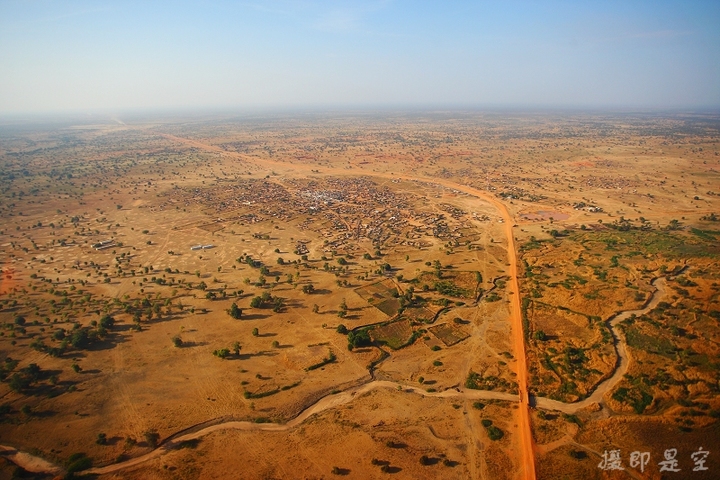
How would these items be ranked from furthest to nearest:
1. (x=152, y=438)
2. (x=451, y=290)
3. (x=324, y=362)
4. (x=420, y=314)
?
(x=451, y=290) → (x=420, y=314) → (x=324, y=362) → (x=152, y=438)

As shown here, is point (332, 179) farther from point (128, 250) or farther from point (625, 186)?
point (625, 186)

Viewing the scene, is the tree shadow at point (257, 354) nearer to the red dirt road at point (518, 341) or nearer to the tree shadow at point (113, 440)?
the tree shadow at point (113, 440)

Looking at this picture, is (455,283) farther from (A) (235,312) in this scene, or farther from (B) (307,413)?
(A) (235,312)

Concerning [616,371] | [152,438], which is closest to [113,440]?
[152,438]

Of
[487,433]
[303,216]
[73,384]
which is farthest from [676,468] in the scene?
[303,216]

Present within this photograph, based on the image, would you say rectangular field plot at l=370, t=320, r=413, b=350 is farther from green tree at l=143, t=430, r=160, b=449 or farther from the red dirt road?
green tree at l=143, t=430, r=160, b=449

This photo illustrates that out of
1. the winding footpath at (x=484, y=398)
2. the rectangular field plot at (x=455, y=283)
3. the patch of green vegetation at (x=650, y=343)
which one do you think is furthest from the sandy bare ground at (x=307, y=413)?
the rectangular field plot at (x=455, y=283)
